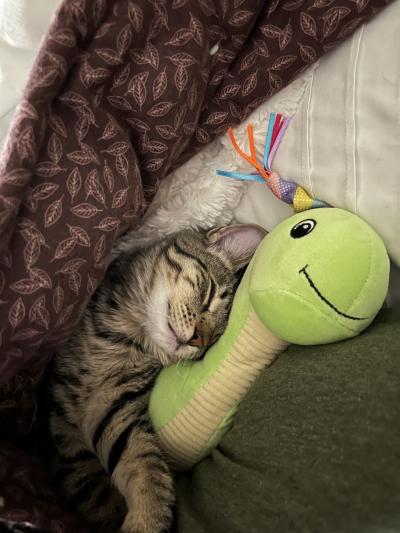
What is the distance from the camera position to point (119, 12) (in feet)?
3.15

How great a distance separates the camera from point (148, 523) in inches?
40.6

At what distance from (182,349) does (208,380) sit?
0.13 metres

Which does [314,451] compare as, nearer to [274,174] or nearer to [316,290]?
[316,290]

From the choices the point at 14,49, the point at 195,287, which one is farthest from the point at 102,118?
the point at 195,287

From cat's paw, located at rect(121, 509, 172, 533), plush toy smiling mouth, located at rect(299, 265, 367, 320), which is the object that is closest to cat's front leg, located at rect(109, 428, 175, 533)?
cat's paw, located at rect(121, 509, 172, 533)

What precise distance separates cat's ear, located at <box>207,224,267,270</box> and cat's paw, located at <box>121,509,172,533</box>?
2.07 ft

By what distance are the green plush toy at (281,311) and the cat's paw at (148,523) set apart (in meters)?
0.16

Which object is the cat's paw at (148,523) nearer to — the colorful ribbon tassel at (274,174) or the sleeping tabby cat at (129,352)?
the sleeping tabby cat at (129,352)

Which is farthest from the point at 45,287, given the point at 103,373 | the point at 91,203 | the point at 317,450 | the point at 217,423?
the point at 317,450

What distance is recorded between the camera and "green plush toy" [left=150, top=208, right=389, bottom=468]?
0.95m

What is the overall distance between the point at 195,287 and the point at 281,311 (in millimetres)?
328

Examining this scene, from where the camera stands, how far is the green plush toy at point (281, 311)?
95 cm

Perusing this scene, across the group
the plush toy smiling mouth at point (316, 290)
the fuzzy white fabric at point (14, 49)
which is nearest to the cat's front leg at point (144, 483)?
the plush toy smiling mouth at point (316, 290)

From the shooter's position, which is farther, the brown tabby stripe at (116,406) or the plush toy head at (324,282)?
the brown tabby stripe at (116,406)
